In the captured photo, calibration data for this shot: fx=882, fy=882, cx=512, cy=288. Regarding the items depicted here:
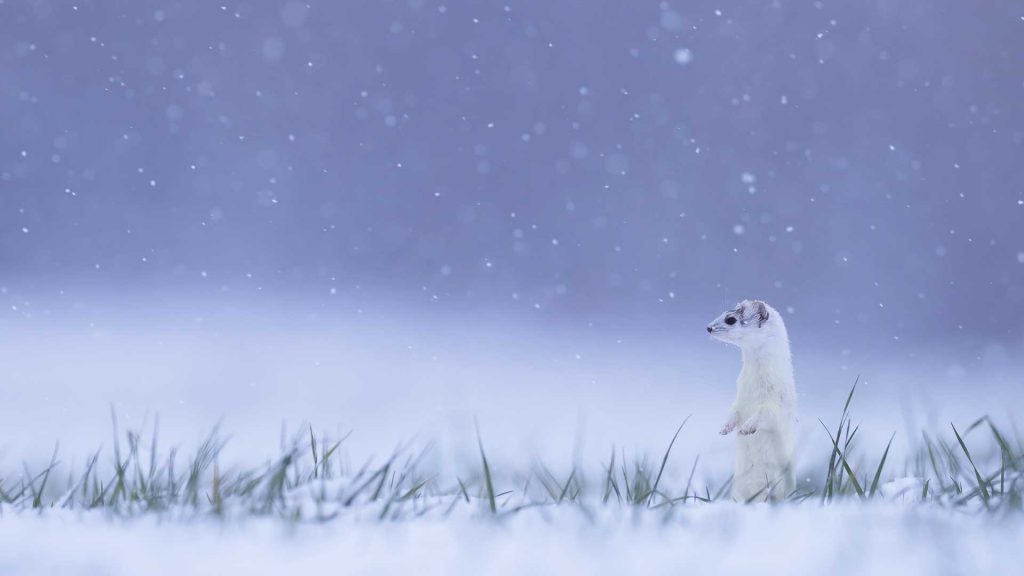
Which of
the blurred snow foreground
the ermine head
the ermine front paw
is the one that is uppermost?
the ermine head

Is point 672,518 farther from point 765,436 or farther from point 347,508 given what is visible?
point 765,436

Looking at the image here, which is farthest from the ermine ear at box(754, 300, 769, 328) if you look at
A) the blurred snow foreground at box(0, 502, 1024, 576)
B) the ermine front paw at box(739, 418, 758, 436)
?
the blurred snow foreground at box(0, 502, 1024, 576)

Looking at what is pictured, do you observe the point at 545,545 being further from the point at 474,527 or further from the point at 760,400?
the point at 760,400

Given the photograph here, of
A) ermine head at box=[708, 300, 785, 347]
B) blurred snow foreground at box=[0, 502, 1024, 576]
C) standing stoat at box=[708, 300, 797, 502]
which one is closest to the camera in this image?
blurred snow foreground at box=[0, 502, 1024, 576]

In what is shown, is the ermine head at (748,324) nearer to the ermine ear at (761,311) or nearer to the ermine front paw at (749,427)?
the ermine ear at (761,311)

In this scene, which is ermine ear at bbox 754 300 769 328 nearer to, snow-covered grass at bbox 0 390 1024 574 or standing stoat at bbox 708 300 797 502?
standing stoat at bbox 708 300 797 502

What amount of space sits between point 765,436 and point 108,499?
103 inches

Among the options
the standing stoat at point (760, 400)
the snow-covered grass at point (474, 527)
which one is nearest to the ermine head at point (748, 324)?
the standing stoat at point (760, 400)

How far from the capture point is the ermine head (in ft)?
14.1

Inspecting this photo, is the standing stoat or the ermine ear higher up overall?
the ermine ear

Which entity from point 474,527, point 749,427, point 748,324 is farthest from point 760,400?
point 474,527

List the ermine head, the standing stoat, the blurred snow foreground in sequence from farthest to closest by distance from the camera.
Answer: the ermine head, the standing stoat, the blurred snow foreground

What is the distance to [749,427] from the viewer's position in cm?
381

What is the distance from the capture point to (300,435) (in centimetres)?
297
